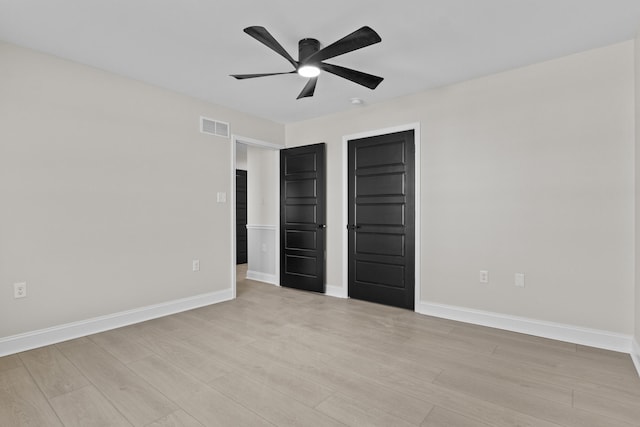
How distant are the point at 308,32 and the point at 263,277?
152 inches

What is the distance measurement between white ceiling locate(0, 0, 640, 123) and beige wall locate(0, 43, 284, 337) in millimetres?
306

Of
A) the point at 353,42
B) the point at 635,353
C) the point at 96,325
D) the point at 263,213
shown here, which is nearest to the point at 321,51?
the point at 353,42

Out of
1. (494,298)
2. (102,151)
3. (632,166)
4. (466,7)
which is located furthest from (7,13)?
(632,166)

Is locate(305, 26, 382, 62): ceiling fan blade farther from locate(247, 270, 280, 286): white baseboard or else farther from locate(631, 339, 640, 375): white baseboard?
locate(247, 270, 280, 286): white baseboard

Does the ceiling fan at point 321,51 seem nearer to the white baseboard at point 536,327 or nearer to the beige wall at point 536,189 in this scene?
the beige wall at point 536,189

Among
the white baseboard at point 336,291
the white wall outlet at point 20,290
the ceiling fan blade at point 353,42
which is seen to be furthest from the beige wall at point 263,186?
the white wall outlet at point 20,290

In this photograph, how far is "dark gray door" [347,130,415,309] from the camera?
3785 millimetres

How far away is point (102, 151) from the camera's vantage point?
3.12 metres

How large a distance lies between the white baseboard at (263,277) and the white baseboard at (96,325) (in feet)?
3.92

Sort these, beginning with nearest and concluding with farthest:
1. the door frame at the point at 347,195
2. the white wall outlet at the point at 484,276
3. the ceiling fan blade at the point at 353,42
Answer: the ceiling fan blade at the point at 353,42, the white wall outlet at the point at 484,276, the door frame at the point at 347,195

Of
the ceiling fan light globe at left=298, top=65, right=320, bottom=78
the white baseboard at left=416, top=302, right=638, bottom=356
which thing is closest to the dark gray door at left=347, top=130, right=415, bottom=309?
the white baseboard at left=416, top=302, right=638, bottom=356

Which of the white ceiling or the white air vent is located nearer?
the white ceiling

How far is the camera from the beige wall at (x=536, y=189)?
267cm

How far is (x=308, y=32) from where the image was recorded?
244 cm
